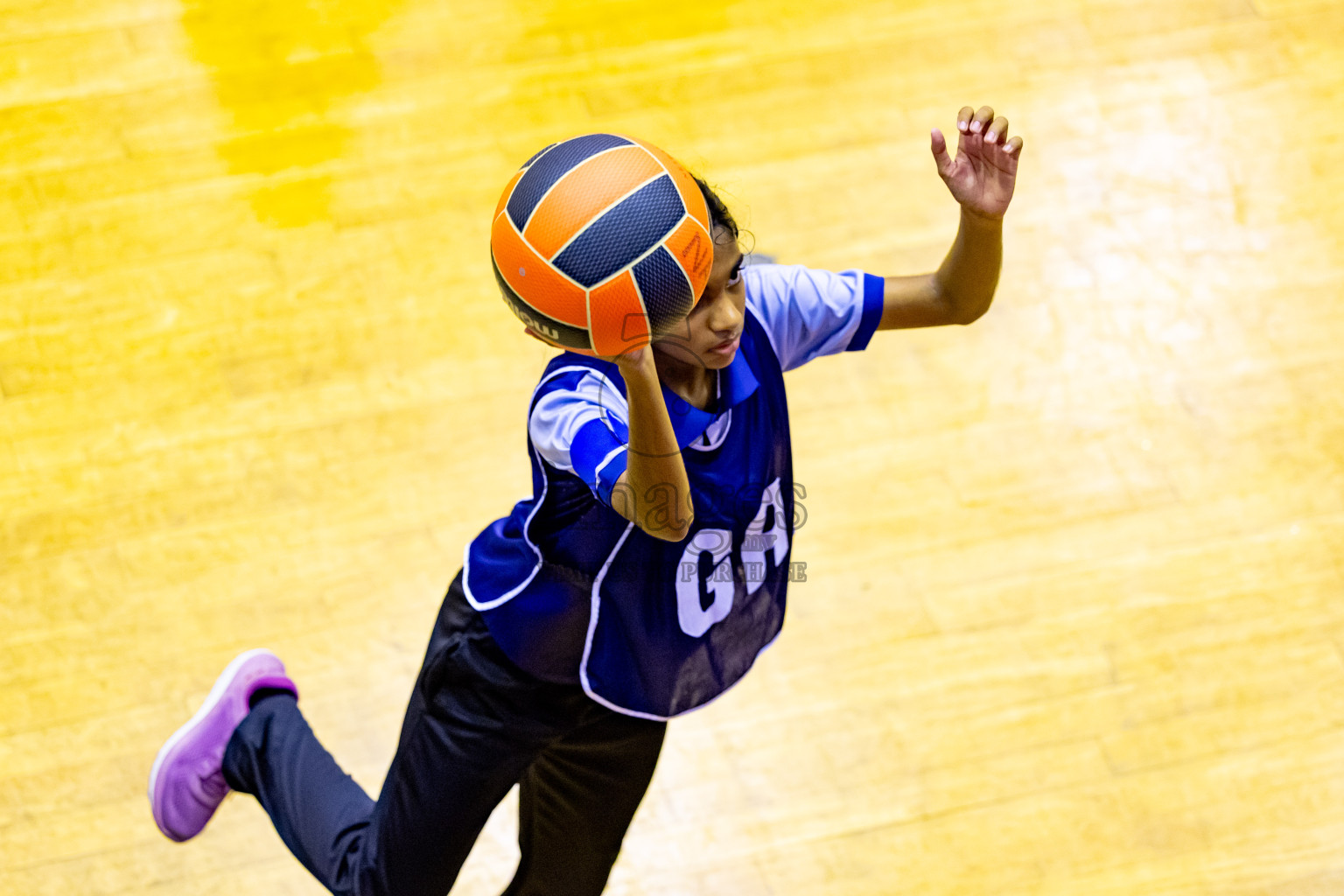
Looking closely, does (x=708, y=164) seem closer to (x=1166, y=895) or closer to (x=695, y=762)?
(x=695, y=762)

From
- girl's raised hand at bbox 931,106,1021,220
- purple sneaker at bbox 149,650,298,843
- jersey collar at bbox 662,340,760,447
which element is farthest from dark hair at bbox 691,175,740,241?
purple sneaker at bbox 149,650,298,843

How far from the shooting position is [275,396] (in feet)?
9.58

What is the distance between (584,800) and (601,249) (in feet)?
2.94

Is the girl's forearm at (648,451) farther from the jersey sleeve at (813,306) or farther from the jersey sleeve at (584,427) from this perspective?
the jersey sleeve at (813,306)

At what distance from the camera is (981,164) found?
5.48ft

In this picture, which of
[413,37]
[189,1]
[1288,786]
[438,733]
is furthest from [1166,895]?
[189,1]

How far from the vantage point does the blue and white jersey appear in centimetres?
166

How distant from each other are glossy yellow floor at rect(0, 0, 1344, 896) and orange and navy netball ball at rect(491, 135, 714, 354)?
130cm

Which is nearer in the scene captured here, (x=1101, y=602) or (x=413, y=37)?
(x=1101, y=602)

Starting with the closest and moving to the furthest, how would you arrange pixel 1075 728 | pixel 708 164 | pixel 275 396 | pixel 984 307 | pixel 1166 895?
1. pixel 984 307
2. pixel 1166 895
3. pixel 1075 728
4. pixel 275 396
5. pixel 708 164

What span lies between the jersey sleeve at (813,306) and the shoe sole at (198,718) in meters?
1.22

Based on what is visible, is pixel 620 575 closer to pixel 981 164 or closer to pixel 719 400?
pixel 719 400

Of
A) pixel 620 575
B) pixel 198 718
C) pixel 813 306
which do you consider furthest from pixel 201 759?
pixel 813 306

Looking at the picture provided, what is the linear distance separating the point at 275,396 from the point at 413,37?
113 cm
